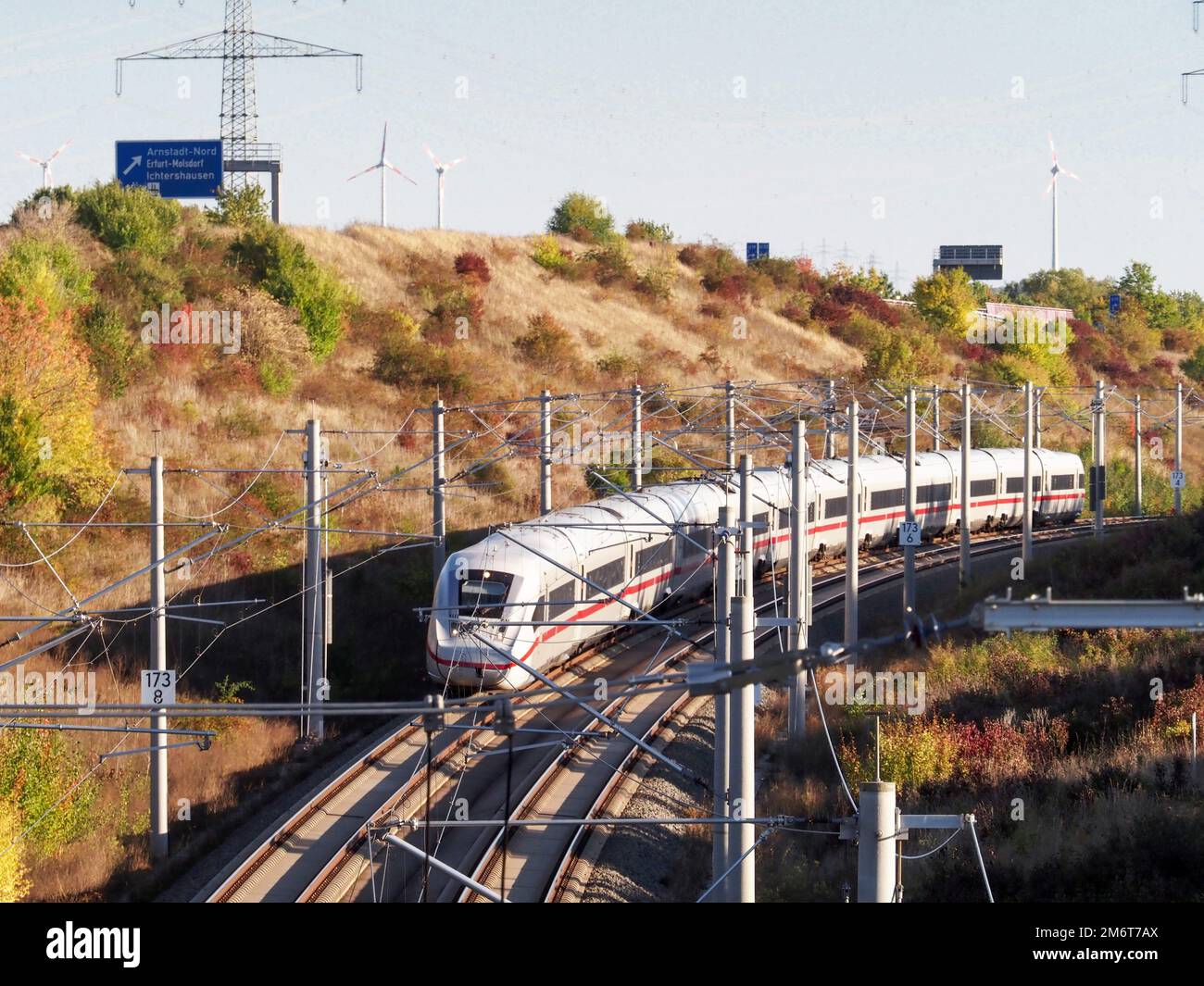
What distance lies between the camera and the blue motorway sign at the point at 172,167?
5972 cm

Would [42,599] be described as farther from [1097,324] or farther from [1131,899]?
[1097,324]

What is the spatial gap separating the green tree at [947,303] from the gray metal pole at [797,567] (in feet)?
226

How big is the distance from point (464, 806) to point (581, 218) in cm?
7562

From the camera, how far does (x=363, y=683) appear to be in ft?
Result: 103

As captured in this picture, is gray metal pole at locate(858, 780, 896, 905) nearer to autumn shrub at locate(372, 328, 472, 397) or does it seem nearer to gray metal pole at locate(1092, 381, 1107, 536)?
gray metal pole at locate(1092, 381, 1107, 536)

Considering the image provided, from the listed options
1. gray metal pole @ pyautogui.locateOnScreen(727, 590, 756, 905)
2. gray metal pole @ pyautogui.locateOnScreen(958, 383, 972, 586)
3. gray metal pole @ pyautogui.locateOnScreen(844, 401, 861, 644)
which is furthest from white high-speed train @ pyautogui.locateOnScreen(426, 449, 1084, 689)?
gray metal pole @ pyautogui.locateOnScreen(727, 590, 756, 905)

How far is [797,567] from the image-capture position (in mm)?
22625

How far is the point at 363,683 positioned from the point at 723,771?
691 inches

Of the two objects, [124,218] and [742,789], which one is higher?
[124,218]

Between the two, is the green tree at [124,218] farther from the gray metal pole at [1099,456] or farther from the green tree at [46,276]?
the gray metal pole at [1099,456]

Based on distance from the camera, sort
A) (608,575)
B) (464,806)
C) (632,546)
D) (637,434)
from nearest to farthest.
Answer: (464,806)
(608,575)
(632,546)
(637,434)

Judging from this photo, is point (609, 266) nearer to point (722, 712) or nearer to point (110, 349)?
point (110, 349)
